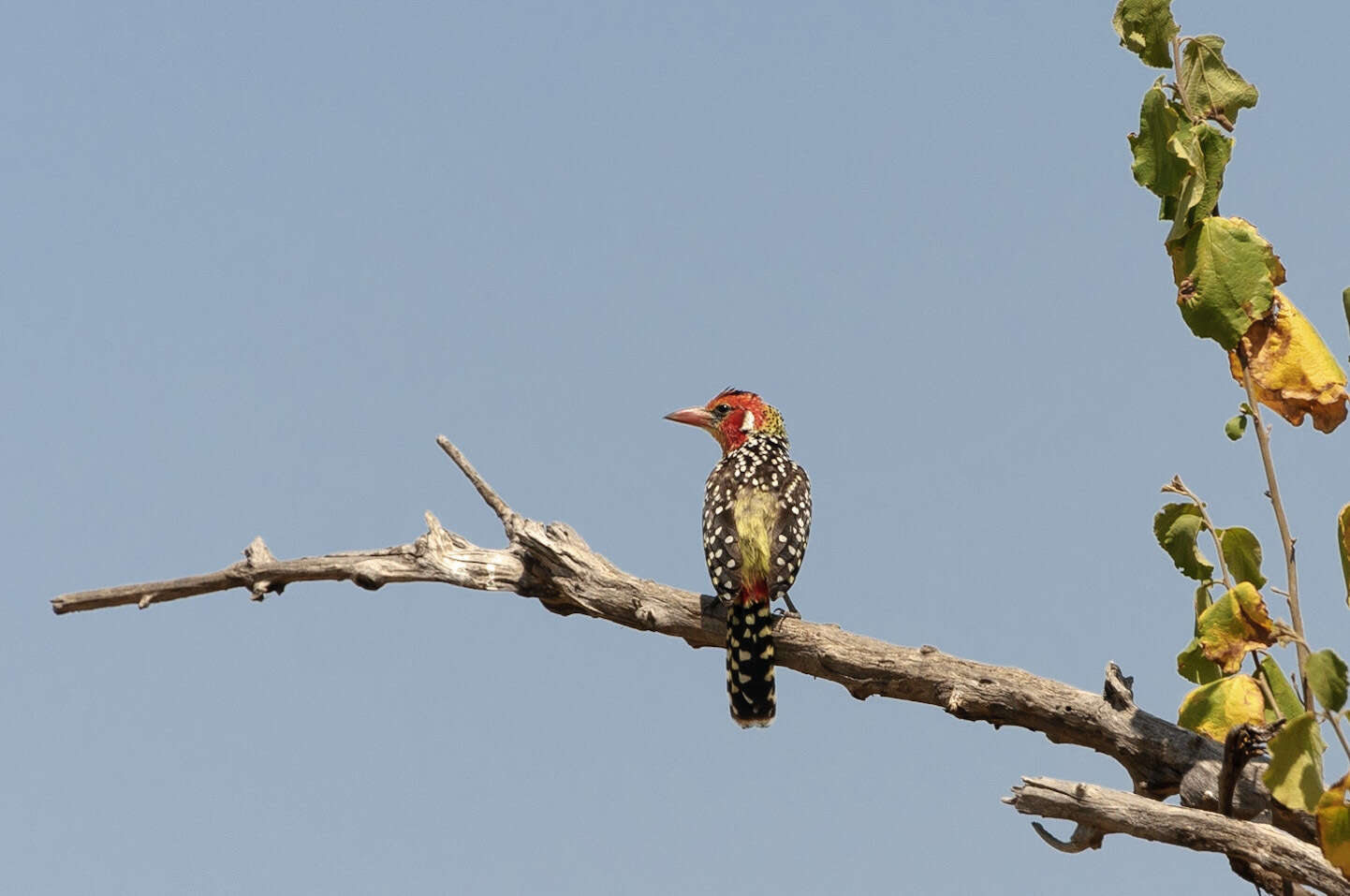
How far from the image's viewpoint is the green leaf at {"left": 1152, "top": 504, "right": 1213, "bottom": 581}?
539 centimetres

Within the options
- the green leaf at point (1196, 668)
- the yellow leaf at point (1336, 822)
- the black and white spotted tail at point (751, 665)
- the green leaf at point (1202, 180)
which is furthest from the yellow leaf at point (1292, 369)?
the black and white spotted tail at point (751, 665)

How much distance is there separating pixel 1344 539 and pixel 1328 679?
29.1 inches

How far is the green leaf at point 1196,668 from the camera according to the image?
5340mm

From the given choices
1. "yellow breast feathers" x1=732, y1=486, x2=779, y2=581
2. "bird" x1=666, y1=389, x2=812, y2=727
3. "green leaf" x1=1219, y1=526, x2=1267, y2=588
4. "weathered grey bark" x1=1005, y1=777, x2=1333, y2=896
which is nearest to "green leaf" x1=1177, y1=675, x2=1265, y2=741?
"weathered grey bark" x1=1005, y1=777, x2=1333, y2=896

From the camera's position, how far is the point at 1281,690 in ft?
17.7

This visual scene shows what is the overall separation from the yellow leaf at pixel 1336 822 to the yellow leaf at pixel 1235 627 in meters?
0.75

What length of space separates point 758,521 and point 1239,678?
305 cm

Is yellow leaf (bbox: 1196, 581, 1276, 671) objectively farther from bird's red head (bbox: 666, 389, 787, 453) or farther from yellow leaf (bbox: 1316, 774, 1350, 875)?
bird's red head (bbox: 666, 389, 787, 453)

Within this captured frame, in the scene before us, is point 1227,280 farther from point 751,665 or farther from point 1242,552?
point 751,665

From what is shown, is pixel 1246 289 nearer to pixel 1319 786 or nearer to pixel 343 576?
pixel 1319 786

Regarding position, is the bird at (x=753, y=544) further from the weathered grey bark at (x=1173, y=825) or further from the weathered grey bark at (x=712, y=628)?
the weathered grey bark at (x=1173, y=825)

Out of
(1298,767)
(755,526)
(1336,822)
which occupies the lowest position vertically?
(1336,822)

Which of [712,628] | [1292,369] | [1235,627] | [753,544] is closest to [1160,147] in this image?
[1292,369]

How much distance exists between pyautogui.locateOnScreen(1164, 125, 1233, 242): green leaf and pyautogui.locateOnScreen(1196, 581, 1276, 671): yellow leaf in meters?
1.33
